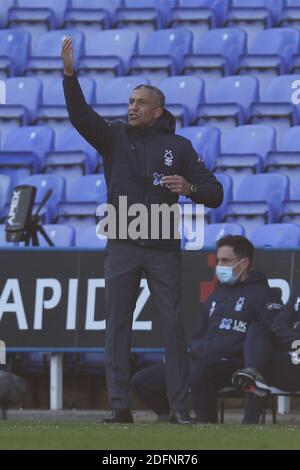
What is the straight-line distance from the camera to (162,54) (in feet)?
54.3

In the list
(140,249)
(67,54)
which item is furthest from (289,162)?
(67,54)

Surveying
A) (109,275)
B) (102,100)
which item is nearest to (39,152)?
(102,100)

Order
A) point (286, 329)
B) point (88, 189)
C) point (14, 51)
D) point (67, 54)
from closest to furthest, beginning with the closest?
point (67, 54), point (286, 329), point (88, 189), point (14, 51)

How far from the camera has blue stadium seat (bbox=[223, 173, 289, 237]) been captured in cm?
1371

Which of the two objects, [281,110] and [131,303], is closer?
[131,303]

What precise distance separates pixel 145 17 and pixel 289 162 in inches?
155

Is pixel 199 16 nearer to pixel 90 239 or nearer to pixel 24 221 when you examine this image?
pixel 90 239

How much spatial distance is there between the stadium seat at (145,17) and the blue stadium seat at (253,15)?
3.00ft

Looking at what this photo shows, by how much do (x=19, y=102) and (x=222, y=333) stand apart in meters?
7.41

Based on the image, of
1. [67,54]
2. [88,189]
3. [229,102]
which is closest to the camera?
[67,54]

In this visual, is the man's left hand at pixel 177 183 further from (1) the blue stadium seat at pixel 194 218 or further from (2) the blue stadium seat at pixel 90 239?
(2) the blue stadium seat at pixel 90 239

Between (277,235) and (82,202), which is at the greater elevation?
(82,202)

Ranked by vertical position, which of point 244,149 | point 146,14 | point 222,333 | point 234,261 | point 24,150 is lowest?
point 222,333

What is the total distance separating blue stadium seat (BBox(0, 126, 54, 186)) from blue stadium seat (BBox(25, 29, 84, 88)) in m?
1.44
